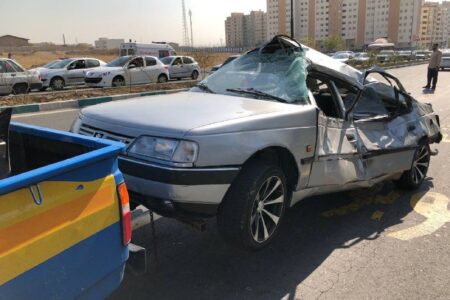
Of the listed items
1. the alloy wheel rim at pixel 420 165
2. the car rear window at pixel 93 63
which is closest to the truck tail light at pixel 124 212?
the alloy wheel rim at pixel 420 165

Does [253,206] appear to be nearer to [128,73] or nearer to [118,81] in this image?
[118,81]

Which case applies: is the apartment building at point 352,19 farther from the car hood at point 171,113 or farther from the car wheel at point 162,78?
the car hood at point 171,113

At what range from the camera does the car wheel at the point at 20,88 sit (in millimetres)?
16500

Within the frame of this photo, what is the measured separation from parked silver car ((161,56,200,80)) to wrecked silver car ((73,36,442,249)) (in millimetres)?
21050

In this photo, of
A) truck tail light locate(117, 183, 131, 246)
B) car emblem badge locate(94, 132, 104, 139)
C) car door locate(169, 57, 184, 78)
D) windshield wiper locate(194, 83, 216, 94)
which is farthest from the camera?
car door locate(169, 57, 184, 78)

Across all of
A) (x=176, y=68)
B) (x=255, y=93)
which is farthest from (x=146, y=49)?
(x=255, y=93)

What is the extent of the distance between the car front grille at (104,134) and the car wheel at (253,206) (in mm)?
829

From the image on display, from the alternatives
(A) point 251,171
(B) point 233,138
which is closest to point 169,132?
(B) point 233,138

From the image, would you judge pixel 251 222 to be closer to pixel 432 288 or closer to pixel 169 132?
pixel 169 132

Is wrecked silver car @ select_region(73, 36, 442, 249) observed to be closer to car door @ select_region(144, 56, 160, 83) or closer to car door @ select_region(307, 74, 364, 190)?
car door @ select_region(307, 74, 364, 190)

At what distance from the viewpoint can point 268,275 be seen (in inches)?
130

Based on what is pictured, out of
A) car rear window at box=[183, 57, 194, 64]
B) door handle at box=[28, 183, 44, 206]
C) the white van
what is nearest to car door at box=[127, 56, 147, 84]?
car rear window at box=[183, 57, 194, 64]

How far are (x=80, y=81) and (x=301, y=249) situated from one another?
1931cm

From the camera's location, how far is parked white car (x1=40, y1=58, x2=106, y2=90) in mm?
20109
